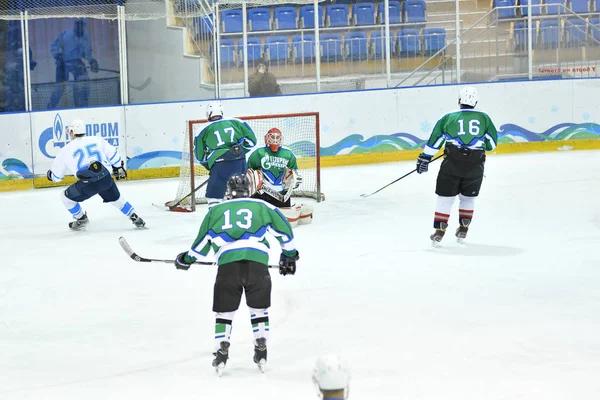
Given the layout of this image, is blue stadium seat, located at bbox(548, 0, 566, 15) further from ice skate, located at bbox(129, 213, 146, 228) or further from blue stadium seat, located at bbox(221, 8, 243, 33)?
ice skate, located at bbox(129, 213, 146, 228)

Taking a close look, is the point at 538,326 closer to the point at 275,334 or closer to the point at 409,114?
the point at 275,334

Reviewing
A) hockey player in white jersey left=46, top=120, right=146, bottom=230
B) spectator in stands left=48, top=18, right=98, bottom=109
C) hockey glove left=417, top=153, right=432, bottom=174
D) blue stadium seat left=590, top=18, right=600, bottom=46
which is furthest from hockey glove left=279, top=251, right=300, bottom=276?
blue stadium seat left=590, top=18, right=600, bottom=46

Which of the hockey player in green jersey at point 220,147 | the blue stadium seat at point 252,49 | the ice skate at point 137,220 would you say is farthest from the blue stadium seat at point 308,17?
the ice skate at point 137,220

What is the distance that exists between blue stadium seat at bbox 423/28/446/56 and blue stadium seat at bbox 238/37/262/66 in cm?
221

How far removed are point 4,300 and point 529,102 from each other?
8809mm

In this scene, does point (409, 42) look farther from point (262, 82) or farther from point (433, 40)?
point (262, 82)

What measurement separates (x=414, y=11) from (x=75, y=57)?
466 centimetres

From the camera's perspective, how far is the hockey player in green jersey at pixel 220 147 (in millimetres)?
8812

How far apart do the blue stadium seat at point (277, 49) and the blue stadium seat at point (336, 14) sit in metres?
0.88

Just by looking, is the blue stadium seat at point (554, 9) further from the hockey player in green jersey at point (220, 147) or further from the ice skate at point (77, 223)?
the ice skate at point (77, 223)

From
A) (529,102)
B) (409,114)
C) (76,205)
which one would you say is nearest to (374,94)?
(409,114)

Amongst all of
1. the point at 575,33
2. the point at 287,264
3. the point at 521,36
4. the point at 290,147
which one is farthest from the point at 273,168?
the point at 575,33

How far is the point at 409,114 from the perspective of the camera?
43.4 feet

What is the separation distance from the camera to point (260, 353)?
4.73 metres
